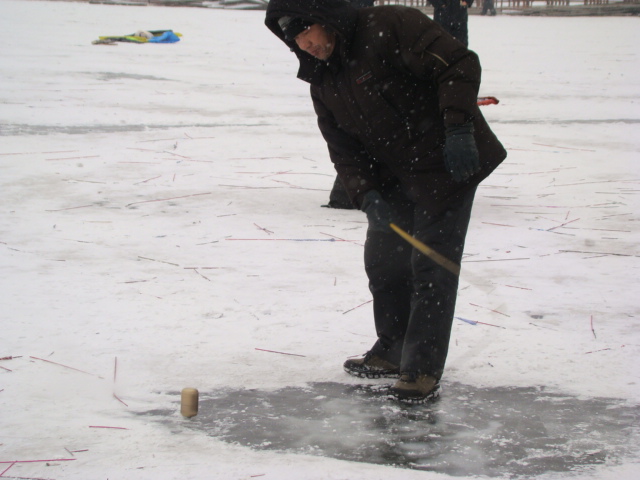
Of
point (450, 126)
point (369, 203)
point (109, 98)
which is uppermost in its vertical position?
point (450, 126)

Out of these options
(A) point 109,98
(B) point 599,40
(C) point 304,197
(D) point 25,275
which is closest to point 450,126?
(D) point 25,275

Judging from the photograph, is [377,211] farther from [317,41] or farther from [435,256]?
[317,41]

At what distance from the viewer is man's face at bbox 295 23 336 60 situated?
3.14m

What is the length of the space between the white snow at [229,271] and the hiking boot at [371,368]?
0.07 metres

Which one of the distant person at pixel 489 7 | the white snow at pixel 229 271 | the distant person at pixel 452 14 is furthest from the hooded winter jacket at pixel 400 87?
the distant person at pixel 489 7

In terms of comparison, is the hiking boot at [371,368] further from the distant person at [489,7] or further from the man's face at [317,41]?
the distant person at [489,7]

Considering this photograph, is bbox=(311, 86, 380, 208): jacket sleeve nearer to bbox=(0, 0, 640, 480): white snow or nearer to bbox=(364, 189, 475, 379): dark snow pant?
bbox=(364, 189, 475, 379): dark snow pant

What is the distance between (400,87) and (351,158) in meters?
0.42

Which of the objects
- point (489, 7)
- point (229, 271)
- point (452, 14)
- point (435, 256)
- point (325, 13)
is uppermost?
point (325, 13)

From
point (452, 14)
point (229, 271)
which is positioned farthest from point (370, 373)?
point (452, 14)

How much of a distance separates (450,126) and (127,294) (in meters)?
2.15

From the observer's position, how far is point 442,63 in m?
3.02

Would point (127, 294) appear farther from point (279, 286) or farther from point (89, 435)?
point (89, 435)

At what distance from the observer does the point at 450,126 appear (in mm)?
3062
